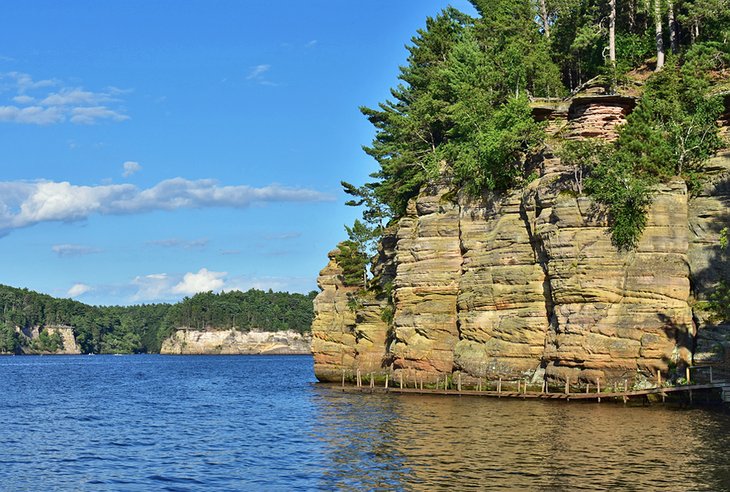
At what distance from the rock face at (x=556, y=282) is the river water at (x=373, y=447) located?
3.90 m

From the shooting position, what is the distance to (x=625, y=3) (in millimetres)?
81062

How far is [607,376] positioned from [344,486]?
2995cm

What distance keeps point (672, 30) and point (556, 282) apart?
28928 mm

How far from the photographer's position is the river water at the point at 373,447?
33500mm

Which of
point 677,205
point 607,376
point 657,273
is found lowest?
point 607,376

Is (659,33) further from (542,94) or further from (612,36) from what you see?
(542,94)

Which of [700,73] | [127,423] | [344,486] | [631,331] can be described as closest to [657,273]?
[631,331]

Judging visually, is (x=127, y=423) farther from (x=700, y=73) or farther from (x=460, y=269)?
(x=700, y=73)

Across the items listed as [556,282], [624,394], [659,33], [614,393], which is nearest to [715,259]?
[556,282]

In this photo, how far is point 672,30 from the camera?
74.1 m

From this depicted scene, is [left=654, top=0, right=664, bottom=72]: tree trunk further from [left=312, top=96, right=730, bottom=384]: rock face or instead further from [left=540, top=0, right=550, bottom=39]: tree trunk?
[left=540, top=0, right=550, bottom=39]: tree trunk

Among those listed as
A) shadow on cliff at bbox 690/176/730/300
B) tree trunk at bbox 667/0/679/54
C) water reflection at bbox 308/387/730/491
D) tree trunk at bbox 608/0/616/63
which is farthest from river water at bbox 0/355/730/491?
tree trunk at bbox 667/0/679/54

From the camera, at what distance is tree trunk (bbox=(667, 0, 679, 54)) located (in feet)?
236

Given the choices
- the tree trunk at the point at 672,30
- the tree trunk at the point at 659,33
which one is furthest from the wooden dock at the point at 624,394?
the tree trunk at the point at 672,30
